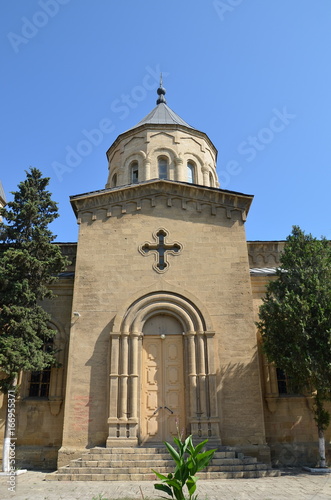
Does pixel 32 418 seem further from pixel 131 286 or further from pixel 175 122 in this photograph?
pixel 175 122

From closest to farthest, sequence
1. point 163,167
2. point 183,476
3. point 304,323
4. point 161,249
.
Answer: point 183,476 → point 304,323 → point 161,249 → point 163,167

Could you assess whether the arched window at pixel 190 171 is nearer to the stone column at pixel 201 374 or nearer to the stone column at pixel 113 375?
the stone column at pixel 201 374

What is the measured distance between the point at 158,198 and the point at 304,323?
6.73 m

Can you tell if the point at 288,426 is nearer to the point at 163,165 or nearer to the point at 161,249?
the point at 161,249

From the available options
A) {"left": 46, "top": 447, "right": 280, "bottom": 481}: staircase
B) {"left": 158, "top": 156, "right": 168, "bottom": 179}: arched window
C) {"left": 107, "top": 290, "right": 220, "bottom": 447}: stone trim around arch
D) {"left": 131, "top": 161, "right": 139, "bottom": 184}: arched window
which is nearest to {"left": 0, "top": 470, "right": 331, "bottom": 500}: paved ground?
{"left": 46, "top": 447, "right": 280, "bottom": 481}: staircase

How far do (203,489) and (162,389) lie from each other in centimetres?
384

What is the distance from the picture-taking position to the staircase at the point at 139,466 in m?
9.87

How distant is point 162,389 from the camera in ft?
40.0

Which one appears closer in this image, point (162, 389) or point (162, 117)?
point (162, 389)

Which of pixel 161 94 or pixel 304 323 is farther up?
pixel 161 94

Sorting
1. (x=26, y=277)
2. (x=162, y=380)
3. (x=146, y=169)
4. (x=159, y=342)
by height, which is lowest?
(x=162, y=380)

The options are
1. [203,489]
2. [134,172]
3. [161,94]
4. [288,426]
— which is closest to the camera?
[203,489]

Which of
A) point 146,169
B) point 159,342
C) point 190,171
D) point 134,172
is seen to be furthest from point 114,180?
point 159,342

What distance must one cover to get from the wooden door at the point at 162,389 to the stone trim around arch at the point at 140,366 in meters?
0.23
